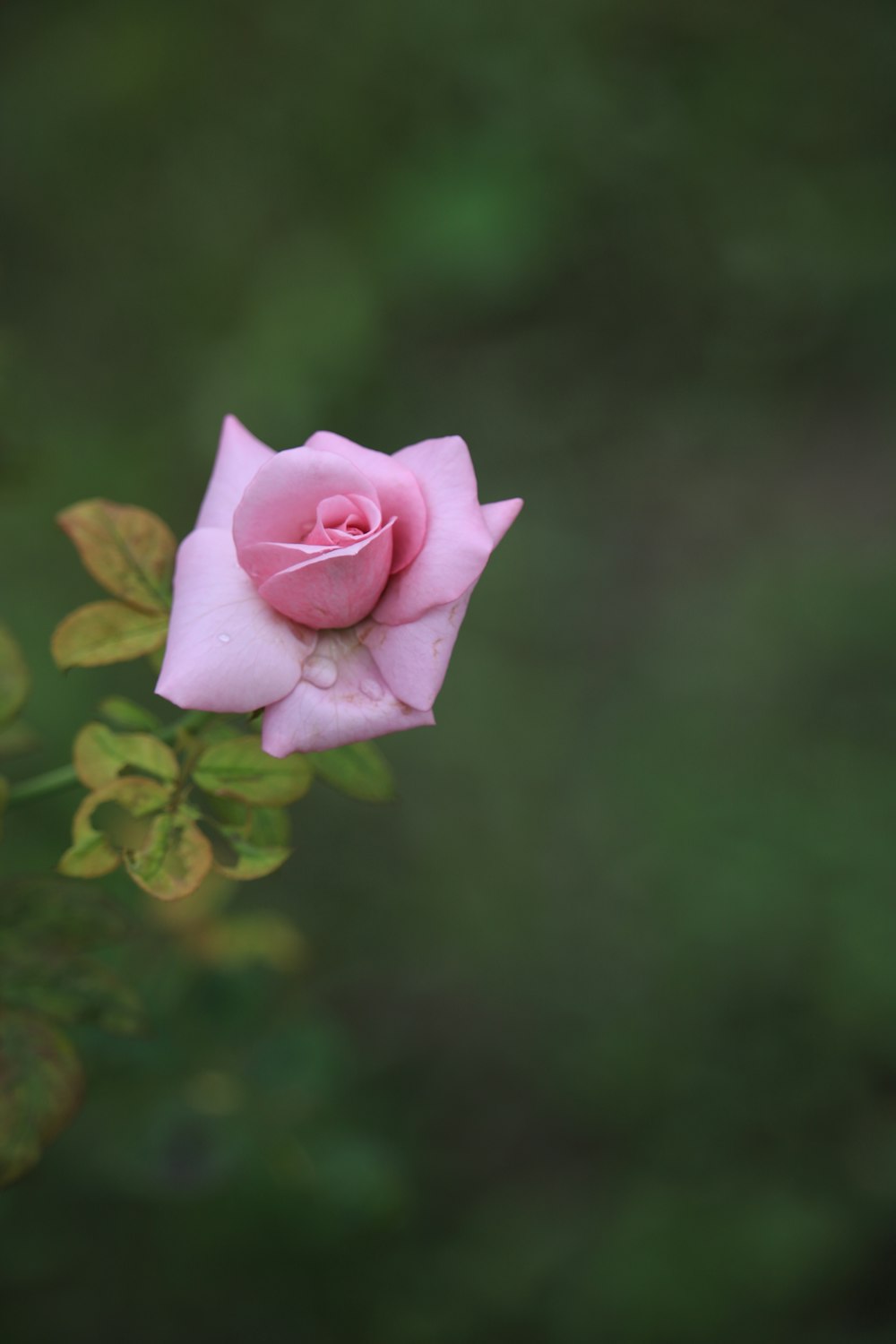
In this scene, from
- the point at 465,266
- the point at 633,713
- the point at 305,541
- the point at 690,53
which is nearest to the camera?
the point at 305,541

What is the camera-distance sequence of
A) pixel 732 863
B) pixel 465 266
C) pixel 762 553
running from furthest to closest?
pixel 465 266
pixel 762 553
pixel 732 863

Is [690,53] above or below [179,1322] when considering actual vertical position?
above

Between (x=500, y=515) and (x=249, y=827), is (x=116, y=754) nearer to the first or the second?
(x=249, y=827)

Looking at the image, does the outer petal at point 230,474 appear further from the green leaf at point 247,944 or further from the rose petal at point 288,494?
the green leaf at point 247,944

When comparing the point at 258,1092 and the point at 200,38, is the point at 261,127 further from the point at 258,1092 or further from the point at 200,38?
the point at 258,1092

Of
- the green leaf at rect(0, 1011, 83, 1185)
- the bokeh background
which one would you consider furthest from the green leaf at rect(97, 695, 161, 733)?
the bokeh background

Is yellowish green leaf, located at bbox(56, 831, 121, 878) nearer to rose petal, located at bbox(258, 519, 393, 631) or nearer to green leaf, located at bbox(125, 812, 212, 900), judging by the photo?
green leaf, located at bbox(125, 812, 212, 900)

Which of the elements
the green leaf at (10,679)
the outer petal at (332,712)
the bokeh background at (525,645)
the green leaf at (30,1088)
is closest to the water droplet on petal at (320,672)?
the outer petal at (332,712)

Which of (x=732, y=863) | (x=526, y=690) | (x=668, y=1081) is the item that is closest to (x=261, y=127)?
(x=526, y=690)
